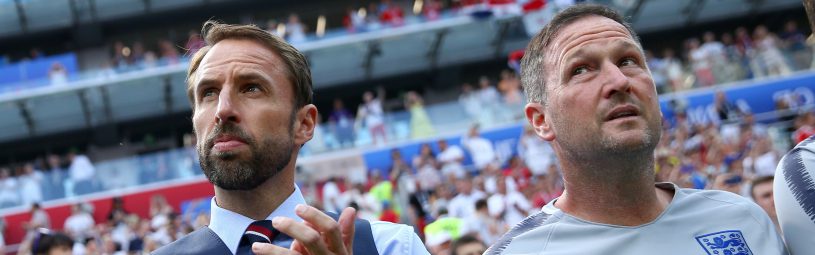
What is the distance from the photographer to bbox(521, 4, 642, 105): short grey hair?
109 inches

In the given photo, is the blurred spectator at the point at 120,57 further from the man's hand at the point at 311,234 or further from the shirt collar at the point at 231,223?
the man's hand at the point at 311,234

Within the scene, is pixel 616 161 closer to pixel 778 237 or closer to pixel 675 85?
pixel 778 237

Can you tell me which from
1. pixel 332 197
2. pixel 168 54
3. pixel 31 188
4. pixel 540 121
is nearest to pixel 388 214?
pixel 332 197

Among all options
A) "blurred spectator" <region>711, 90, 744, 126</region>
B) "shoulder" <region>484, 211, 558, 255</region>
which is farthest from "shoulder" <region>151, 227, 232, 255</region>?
"blurred spectator" <region>711, 90, 744, 126</region>

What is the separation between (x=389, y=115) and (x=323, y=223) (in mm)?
17166

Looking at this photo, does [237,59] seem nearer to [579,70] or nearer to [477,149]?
[579,70]

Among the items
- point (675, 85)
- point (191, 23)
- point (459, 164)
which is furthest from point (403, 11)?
point (459, 164)

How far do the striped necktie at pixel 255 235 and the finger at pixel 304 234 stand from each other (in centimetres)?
56

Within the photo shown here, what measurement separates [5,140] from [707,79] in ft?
60.3

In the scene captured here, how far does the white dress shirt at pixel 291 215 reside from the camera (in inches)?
96.5

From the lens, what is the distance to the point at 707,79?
18625mm

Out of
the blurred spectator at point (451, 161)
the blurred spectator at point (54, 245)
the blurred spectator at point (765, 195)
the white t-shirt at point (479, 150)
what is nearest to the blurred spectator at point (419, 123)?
the blurred spectator at point (451, 161)

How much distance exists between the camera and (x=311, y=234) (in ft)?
6.10

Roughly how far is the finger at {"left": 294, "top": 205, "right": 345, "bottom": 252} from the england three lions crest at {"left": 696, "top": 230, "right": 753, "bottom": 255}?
3.44 feet
